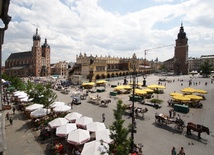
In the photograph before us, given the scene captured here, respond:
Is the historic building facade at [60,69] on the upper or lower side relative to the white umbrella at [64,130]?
upper

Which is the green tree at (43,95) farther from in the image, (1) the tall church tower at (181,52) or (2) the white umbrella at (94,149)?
(1) the tall church tower at (181,52)

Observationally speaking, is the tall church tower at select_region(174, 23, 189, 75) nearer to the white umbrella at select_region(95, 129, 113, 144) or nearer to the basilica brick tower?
the basilica brick tower

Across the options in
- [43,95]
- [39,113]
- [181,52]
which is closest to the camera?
[39,113]

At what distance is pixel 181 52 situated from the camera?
93188 millimetres

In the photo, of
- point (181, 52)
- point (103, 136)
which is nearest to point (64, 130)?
point (103, 136)

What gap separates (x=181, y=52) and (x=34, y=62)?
97610 mm

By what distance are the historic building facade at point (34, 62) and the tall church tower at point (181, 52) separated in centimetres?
8999

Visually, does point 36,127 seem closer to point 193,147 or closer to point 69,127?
point 69,127

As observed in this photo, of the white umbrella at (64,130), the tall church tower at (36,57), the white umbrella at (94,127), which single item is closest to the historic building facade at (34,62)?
the tall church tower at (36,57)

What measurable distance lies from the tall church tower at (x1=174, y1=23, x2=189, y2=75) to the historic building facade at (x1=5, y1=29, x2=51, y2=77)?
8999 centimetres

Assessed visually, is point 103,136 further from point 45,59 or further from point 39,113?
point 45,59

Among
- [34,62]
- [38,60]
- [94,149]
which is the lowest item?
[94,149]

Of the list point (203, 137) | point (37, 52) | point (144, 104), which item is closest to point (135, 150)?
point (203, 137)

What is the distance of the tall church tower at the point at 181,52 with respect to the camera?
298 feet
